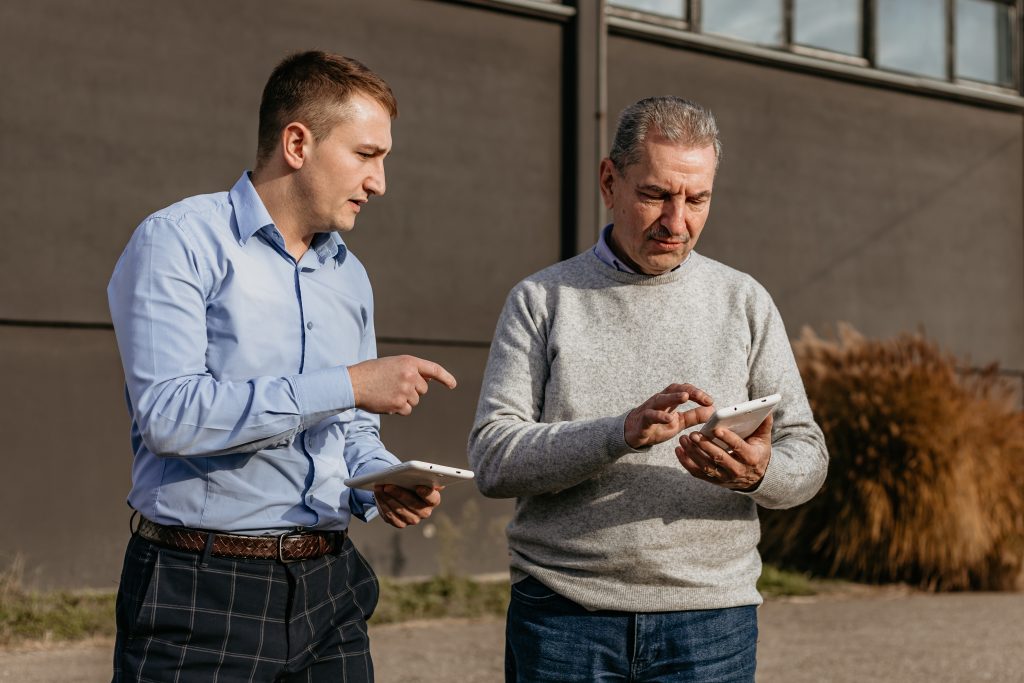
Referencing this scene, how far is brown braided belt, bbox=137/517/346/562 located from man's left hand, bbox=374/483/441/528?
0.13 m

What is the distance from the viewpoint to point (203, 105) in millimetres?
7980

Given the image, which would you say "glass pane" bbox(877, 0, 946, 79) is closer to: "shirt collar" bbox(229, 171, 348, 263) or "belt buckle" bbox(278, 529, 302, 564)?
"shirt collar" bbox(229, 171, 348, 263)

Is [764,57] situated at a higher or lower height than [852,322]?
higher

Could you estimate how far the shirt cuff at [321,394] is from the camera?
86.6 inches

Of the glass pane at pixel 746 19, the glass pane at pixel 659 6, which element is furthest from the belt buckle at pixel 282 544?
the glass pane at pixel 746 19

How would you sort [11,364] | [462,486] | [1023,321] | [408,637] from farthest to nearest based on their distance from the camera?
[1023,321] < [462,486] < [11,364] < [408,637]

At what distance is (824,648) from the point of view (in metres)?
6.46

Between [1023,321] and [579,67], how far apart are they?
202 inches

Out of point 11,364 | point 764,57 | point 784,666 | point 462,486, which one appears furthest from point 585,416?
point 764,57

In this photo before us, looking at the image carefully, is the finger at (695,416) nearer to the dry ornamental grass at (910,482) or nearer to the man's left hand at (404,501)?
the man's left hand at (404,501)

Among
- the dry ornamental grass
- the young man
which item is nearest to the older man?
the young man

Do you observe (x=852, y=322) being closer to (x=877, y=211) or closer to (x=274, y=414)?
(x=877, y=211)

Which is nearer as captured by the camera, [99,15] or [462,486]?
[99,15]

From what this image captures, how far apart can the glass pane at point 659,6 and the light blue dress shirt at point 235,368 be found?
24.9ft
